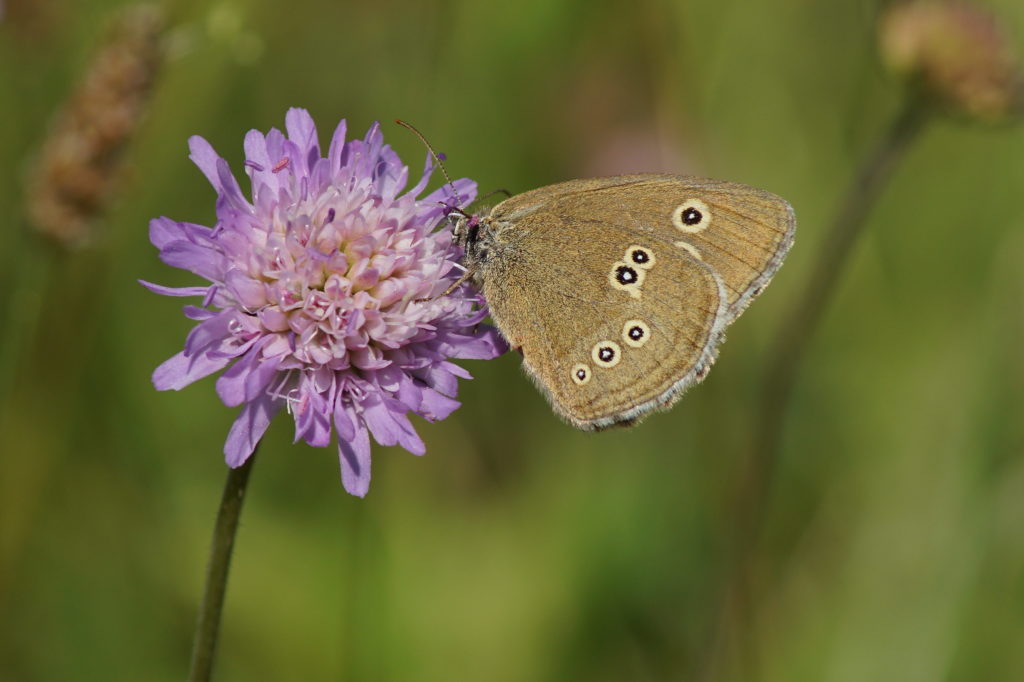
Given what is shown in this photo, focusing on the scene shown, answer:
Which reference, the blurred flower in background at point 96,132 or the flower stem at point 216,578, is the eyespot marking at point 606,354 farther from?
the blurred flower in background at point 96,132

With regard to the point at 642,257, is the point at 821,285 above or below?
above

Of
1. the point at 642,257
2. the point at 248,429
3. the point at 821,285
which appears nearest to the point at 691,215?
the point at 642,257

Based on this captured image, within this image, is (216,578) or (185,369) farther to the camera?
(185,369)

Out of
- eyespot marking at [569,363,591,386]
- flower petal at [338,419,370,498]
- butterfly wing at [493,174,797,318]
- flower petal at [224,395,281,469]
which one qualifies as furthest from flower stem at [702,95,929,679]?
flower petal at [224,395,281,469]

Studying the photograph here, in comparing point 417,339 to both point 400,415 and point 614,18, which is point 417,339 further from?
point 614,18

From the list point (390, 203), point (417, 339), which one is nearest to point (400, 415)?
point (417, 339)

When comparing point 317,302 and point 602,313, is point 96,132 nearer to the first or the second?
point 317,302

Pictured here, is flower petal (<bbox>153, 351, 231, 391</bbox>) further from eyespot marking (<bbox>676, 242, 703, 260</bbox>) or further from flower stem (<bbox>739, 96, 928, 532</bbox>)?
flower stem (<bbox>739, 96, 928, 532</bbox>)

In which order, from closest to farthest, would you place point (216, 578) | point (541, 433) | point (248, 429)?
point (216, 578), point (248, 429), point (541, 433)
